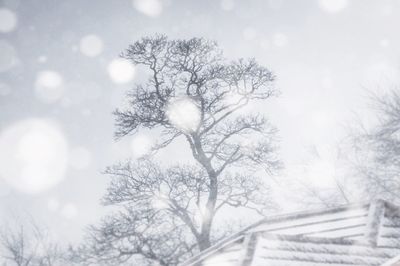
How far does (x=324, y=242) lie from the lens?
5.75m

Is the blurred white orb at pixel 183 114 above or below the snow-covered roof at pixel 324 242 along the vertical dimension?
above

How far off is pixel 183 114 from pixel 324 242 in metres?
9.62

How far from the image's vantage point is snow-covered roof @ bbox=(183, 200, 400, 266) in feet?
17.4

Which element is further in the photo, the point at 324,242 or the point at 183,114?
the point at 183,114

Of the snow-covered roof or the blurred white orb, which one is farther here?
the blurred white orb

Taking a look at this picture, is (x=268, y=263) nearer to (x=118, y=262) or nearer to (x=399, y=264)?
(x=399, y=264)

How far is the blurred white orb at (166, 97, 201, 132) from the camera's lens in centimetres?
1463

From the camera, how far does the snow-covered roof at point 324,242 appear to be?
209 inches

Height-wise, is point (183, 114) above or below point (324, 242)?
above

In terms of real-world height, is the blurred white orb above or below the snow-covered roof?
above

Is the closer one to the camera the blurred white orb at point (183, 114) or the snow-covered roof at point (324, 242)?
the snow-covered roof at point (324, 242)

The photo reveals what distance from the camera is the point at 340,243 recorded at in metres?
5.74

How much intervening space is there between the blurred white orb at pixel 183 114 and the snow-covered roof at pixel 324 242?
7.84m

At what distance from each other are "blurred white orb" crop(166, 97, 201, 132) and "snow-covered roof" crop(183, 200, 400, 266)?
7.84 meters
